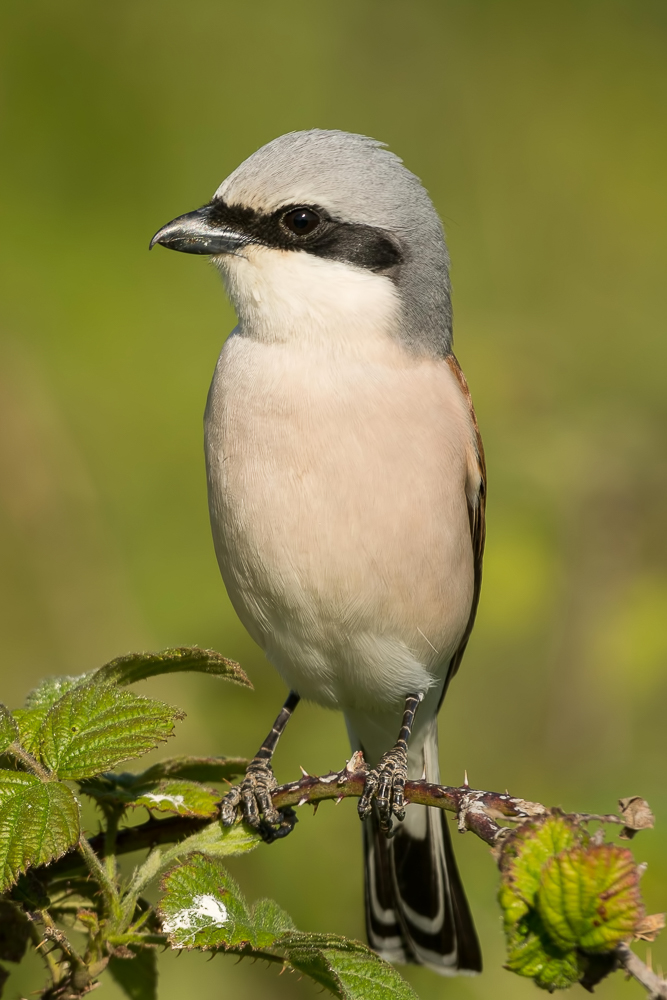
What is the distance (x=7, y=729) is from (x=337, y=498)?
1.19 m

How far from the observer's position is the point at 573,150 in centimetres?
598

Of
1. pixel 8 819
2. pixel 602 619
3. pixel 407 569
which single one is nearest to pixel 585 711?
pixel 602 619

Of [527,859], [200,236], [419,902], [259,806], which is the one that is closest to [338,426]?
[200,236]

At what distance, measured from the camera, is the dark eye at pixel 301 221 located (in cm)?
294

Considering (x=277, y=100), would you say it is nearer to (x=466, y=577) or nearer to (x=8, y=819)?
(x=466, y=577)

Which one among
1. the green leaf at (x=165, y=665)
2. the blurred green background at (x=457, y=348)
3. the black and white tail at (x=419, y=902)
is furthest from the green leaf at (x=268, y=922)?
the black and white tail at (x=419, y=902)

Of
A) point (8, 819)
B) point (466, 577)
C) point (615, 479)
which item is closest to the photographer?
point (8, 819)

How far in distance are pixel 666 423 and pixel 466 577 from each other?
1.00 metres

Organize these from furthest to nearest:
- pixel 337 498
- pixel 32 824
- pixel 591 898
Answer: pixel 337 498, pixel 32 824, pixel 591 898

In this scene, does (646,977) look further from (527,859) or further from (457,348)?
(457,348)

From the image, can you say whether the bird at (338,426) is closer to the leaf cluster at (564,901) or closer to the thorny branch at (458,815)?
the thorny branch at (458,815)

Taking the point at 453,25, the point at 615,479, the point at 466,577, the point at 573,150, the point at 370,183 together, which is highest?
the point at 453,25

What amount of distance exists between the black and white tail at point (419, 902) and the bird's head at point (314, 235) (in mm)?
1653

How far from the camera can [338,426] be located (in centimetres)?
279
